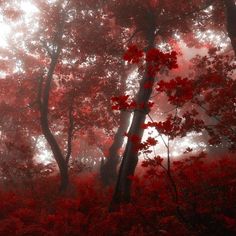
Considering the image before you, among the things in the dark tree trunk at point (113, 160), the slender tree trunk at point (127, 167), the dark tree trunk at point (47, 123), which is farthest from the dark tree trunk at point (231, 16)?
the dark tree trunk at point (113, 160)

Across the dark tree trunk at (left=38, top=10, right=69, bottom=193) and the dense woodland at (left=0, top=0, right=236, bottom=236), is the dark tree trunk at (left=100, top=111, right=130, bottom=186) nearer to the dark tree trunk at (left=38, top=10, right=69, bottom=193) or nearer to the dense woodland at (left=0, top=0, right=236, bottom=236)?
the dense woodland at (left=0, top=0, right=236, bottom=236)

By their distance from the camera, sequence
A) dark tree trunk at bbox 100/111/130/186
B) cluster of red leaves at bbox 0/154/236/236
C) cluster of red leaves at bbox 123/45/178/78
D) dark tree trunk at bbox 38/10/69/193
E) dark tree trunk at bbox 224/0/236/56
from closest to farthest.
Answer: cluster of red leaves at bbox 123/45/178/78
cluster of red leaves at bbox 0/154/236/236
dark tree trunk at bbox 224/0/236/56
dark tree trunk at bbox 38/10/69/193
dark tree trunk at bbox 100/111/130/186

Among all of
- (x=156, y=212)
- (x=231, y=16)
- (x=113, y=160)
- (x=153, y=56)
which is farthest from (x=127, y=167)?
(x=231, y=16)

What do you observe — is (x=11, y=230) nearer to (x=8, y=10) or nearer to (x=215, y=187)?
(x=215, y=187)

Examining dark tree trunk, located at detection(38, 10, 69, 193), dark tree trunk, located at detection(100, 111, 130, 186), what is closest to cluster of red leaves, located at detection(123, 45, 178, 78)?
dark tree trunk, located at detection(38, 10, 69, 193)

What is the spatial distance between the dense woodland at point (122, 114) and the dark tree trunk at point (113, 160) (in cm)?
6

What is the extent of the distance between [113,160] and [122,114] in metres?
2.66

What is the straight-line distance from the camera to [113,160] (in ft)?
59.2

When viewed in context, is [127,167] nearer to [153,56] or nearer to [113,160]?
[153,56]

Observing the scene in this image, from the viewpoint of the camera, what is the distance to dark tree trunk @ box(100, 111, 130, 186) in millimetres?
17422

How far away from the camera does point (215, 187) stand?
30.2 feet

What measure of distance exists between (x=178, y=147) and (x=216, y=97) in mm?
35565

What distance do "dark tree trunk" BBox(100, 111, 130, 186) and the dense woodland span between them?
58 mm

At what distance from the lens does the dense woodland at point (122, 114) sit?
7570mm
